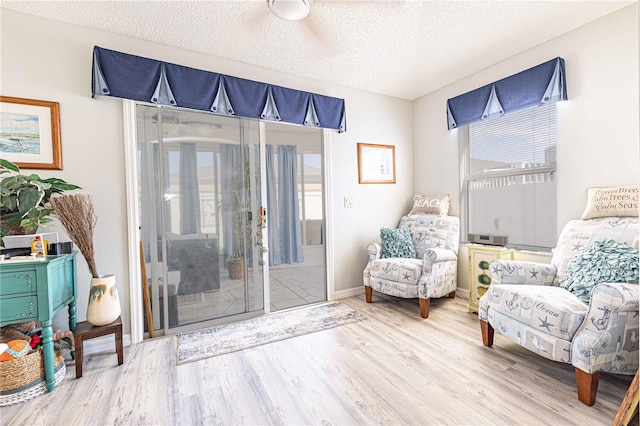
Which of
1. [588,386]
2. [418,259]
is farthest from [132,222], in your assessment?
[588,386]

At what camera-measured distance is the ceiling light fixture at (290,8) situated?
1.88 m

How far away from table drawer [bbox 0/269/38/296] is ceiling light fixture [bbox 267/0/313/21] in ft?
7.07

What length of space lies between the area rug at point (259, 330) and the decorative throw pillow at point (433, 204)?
4.82 ft

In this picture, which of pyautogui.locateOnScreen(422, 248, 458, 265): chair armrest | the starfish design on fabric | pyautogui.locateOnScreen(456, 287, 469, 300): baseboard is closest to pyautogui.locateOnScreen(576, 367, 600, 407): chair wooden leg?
the starfish design on fabric

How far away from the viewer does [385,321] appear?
2.68 metres

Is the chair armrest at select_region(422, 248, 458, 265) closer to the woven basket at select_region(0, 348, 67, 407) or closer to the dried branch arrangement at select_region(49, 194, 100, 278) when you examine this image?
the dried branch arrangement at select_region(49, 194, 100, 278)

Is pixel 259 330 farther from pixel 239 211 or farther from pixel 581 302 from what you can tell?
pixel 581 302

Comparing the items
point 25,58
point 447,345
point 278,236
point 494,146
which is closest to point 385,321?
point 447,345

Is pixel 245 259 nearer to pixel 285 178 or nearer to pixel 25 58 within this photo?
pixel 285 178

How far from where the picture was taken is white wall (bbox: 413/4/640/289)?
2078 mm

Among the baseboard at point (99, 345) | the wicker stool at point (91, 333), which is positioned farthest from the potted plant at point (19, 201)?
the baseboard at point (99, 345)

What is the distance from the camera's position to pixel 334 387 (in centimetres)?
173

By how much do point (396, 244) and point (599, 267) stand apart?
1636mm

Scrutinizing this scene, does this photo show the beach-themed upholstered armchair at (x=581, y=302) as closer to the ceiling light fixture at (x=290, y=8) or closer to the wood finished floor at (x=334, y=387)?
the wood finished floor at (x=334, y=387)
